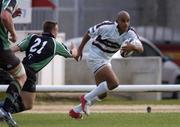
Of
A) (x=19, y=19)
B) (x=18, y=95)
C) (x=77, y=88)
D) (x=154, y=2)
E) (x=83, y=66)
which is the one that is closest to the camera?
(x=18, y=95)

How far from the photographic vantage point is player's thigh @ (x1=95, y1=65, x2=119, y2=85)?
1612cm

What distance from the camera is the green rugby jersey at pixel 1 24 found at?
45.0 feet

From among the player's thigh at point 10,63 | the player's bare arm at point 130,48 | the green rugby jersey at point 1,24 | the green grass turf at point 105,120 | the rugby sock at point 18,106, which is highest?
the green rugby jersey at point 1,24

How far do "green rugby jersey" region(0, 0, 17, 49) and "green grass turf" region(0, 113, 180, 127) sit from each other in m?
1.60

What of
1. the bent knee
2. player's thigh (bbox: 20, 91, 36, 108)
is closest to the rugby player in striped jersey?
player's thigh (bbox: 20, 91, 36, 108)

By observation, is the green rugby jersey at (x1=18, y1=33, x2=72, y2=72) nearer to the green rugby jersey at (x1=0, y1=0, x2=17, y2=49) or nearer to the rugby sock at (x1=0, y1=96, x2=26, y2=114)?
the rugby sock at (x1=0, y1=96, x2=26, y2=114)

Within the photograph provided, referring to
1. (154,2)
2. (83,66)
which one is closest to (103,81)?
(83,66)

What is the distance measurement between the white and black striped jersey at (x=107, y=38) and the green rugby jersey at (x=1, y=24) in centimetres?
276

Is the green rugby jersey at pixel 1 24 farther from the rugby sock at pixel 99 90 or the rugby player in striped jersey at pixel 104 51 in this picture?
the rugby sock at pixel 99 90

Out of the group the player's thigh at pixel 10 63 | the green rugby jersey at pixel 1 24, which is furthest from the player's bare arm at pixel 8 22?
the player's thigh at pixel 10 63

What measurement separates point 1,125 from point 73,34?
15.5 meters

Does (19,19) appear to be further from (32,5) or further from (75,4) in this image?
(75,4)

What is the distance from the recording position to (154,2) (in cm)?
2941

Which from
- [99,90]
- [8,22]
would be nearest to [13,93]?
[8,22]
